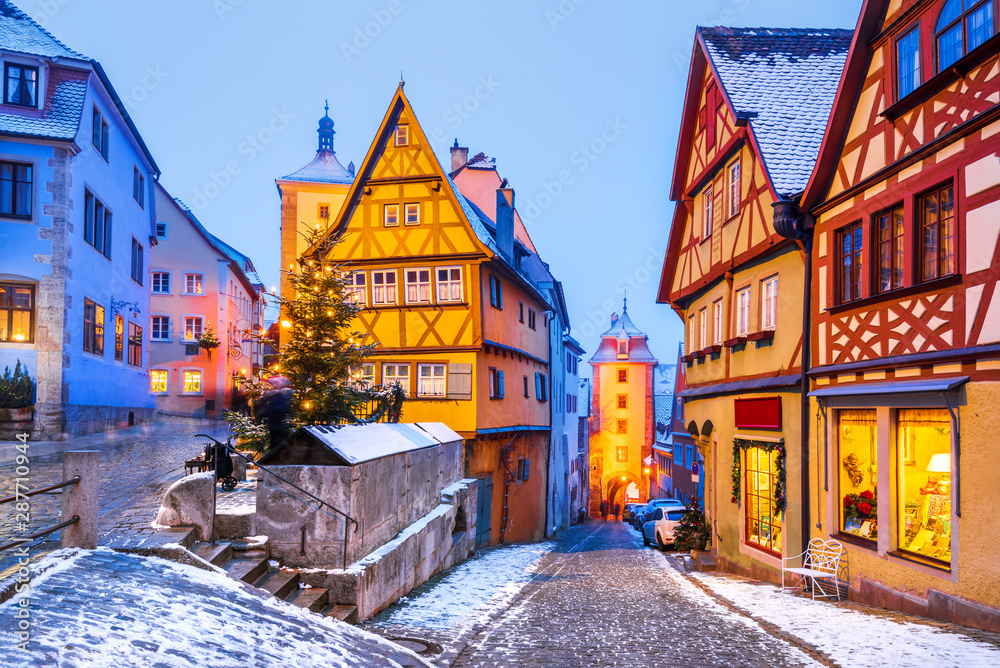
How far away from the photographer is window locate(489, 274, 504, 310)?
23.8m

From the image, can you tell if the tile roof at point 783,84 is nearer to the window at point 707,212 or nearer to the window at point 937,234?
the window at point 707,212

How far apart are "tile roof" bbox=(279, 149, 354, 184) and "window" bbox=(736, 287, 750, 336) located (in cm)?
2074

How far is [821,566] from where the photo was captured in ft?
38.2

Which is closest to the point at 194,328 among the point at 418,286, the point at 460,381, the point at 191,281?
the point at 191,281

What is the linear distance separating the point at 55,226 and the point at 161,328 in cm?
2158

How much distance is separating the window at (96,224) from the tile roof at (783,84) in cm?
1625

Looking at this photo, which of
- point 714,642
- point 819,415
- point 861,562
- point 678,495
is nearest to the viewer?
point 714,642

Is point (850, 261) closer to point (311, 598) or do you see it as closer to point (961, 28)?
point (961, 28)

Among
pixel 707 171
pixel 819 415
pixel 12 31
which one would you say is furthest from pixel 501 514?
pixel 12 31

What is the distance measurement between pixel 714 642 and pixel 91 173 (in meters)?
20.0

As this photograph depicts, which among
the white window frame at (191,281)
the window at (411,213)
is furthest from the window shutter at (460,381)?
the white window frame at (191,281)

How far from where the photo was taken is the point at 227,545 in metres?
7.95

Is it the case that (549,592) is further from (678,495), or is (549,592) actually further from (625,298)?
(625,298)

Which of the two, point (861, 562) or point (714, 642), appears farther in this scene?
point (861, 562)
